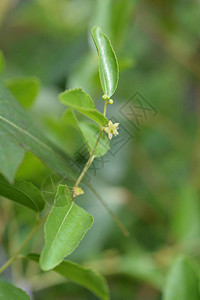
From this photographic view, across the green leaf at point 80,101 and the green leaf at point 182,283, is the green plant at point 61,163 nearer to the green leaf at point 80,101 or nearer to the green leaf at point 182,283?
the green leaf at point 80,101

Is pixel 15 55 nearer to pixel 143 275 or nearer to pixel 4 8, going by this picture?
pixel 4 8

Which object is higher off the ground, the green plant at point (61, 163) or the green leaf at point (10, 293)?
the green plant at point (61, 163)

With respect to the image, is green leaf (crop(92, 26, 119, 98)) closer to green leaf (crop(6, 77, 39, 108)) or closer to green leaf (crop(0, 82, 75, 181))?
green leaf (crop(0, 82, 75, 181))

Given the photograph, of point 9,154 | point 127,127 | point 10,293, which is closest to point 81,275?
point 10,293

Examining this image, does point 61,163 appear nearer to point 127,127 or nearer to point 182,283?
point 182,283

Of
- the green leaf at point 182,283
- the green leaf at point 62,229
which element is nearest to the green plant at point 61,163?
the green leaf at point 62,229

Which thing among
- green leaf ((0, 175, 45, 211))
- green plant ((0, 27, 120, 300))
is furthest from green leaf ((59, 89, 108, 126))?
green leaf ((0, 175, 45, 211))
